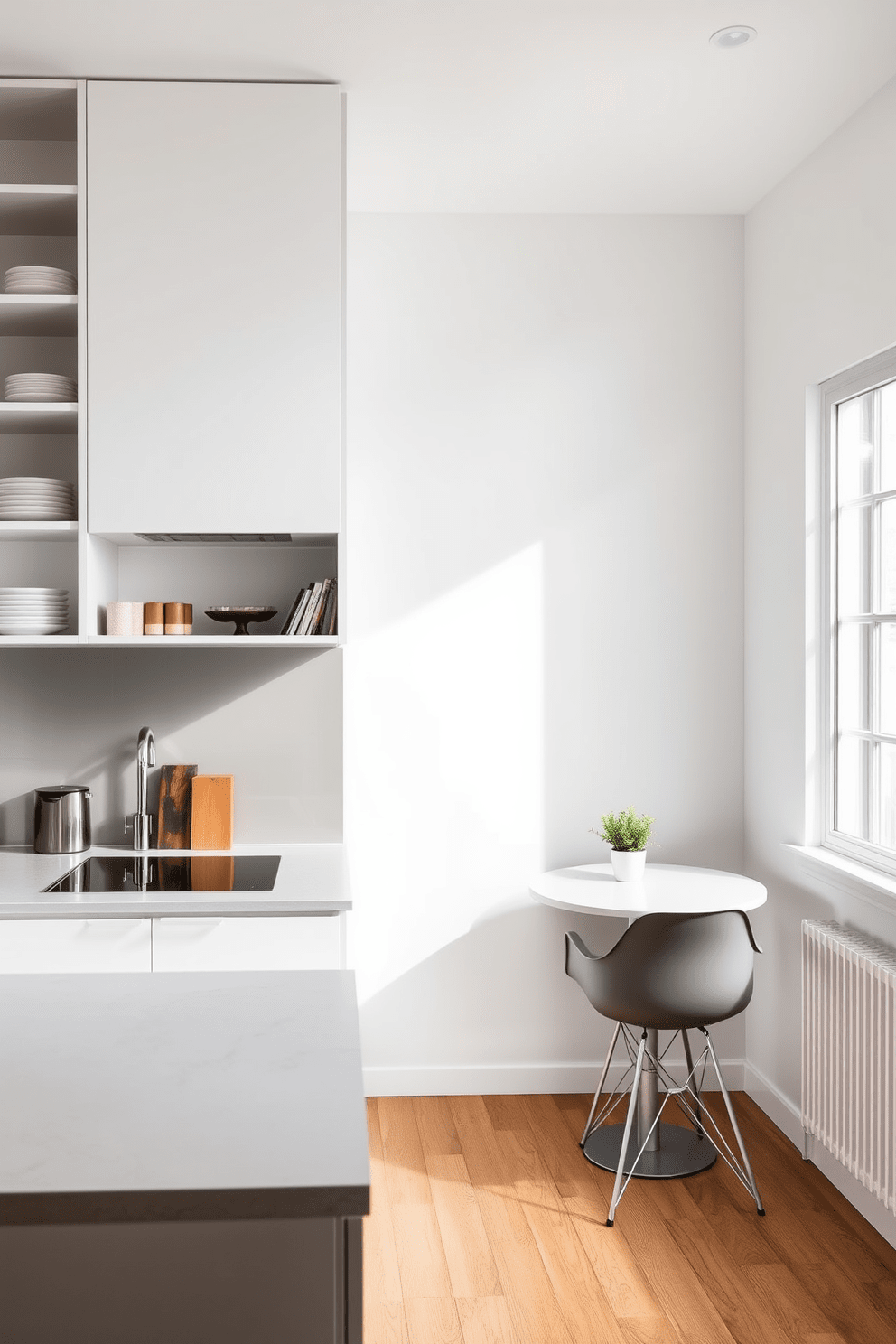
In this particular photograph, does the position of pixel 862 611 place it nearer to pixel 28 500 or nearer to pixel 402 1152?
pixel 402 1152

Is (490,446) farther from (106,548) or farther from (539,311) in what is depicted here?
(106,548)

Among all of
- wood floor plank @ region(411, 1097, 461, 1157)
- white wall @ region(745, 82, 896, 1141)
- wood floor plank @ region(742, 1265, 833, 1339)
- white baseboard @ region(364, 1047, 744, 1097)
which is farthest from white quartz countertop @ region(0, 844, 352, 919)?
white wall @ region(745, 82, 896, 1141)

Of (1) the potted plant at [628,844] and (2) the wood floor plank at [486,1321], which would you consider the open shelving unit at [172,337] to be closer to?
(1) the potted plant at [628,844]

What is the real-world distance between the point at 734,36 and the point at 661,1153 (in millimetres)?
2985

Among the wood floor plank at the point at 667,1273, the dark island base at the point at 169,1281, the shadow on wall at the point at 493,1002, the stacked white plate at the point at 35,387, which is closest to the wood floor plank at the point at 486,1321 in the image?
the wood floor plank at the point at 667,1273

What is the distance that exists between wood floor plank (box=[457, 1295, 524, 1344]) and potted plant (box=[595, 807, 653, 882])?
1263mm

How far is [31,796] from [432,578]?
56.8 inches

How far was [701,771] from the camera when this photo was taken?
12.1 feet

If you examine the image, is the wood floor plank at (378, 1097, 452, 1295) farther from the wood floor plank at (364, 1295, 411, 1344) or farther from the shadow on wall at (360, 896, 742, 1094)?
the shadow on wall at (360, 896, 742, 1094)

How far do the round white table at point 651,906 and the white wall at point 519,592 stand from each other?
1.08ft

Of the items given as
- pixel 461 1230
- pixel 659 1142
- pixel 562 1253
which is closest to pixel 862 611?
pixel 659 1142

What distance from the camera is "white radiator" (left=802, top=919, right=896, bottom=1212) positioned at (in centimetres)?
260

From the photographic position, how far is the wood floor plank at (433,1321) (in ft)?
7.68

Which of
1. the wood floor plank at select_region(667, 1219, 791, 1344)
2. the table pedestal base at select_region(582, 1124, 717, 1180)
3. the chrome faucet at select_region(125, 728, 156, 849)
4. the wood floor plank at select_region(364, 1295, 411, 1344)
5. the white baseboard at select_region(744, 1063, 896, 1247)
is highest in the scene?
the chrome faucet at select_region(125, 728, 156, 849)
